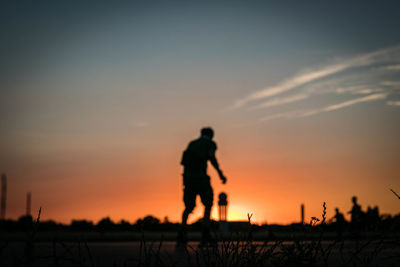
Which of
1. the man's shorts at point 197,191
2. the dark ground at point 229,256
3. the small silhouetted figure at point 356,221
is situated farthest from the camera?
the man's shorts at point 197,191

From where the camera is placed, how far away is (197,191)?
10.4 metres

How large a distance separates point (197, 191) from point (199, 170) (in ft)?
1.25

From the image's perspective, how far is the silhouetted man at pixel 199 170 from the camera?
10.3 metres

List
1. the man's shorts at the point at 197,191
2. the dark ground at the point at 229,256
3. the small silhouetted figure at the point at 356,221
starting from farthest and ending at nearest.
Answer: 1. the man's shorts at the point at 197,191
2. the small silhouetted figure at the point at 356,221
3. the dark ground at the point at 229,256

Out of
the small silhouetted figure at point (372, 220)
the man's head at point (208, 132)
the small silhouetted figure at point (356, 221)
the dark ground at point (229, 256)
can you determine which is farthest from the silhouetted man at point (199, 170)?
the small silhouetted figure at point (372, 220)

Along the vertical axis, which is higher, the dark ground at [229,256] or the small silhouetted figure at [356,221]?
the small silhouetted figure at [356,221]

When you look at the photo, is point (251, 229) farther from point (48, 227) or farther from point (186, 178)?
point (48, 227)

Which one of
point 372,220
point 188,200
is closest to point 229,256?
point 372,220

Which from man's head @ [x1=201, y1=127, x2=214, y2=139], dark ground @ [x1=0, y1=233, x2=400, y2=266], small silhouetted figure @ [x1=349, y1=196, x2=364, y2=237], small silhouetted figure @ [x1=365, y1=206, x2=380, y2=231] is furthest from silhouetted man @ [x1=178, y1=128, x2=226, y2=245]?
small silhouetted figure @ [x1=365, y1=206, x2=380, y2=231]

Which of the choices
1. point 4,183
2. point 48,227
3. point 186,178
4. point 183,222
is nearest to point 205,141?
point 186,178

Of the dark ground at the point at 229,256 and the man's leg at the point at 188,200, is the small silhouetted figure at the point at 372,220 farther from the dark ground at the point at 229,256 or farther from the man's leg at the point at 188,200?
the man's leg at the point at 188,200

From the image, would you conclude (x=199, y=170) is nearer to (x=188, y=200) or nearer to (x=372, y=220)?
(x=188, y=200)

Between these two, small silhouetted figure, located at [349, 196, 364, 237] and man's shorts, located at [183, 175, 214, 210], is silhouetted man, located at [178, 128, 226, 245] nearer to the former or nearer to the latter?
man's shorts, located at [183, 175, 214, 210]

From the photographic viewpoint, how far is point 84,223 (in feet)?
130
